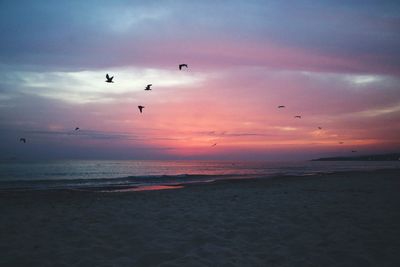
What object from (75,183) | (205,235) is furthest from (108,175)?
(205,235)

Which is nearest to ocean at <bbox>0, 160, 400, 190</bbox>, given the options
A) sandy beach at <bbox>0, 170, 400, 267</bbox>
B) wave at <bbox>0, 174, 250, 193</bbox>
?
wave at <bbox>0, 174, 250, 193</bbox>

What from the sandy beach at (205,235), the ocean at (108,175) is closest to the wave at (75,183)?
the ocean at (108,175)

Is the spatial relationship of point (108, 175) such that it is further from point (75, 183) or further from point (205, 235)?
point (205, 235)

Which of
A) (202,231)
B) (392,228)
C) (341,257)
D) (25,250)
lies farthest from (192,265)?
(392,228)

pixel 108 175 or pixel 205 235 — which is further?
pixel 108 175

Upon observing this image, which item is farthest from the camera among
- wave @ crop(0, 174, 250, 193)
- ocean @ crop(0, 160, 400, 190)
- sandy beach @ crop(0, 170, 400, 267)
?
ocean @ crop(0, 160, 400, 190)

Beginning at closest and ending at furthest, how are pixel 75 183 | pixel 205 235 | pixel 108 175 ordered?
pixel 205 235
pixel 75 183
pixel 108 175

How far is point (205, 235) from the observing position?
8.40m

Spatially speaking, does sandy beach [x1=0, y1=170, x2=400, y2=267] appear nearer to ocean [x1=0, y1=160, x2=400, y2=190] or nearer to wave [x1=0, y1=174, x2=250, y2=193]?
wave [x1=0, y1=174, x2=250, y2=193]

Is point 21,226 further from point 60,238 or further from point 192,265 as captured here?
point 192,265

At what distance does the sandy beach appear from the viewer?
6496 millimetres

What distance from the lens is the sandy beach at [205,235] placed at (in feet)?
21.3

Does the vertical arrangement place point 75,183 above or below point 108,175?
below

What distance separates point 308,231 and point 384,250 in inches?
81.5
